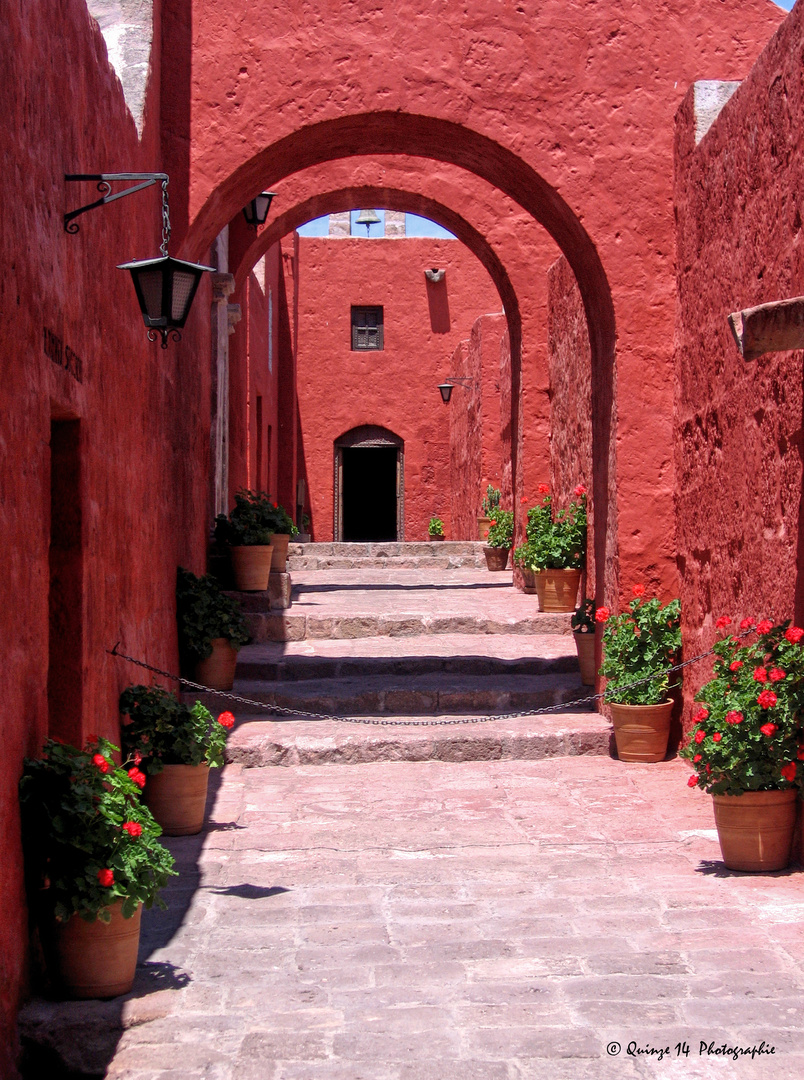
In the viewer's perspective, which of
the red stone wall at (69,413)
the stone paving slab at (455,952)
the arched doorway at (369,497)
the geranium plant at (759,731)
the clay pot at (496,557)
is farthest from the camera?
the arched doorway at (369,497)

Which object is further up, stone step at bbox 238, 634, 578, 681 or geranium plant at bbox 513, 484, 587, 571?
geranium plant at bbox 513, 484, 587, 571

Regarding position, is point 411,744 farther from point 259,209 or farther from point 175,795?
point 259,209

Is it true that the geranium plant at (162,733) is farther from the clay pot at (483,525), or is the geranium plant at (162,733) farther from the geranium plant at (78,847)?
the clay pot at (483,525)

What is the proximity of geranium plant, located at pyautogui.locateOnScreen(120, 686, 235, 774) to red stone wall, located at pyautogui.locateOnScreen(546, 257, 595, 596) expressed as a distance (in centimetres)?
392

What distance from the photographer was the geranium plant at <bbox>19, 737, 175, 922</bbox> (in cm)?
348

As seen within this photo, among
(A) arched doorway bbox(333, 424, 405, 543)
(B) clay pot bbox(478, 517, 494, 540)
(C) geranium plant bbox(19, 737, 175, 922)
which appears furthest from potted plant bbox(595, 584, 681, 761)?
(A) arched doorway bbox(333, 424, 405, 543)

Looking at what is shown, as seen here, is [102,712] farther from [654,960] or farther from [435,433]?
[435,433]

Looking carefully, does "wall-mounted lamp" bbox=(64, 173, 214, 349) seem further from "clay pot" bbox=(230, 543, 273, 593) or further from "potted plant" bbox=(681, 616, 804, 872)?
"clay pot" bbox=(230, 543, 273, 593)

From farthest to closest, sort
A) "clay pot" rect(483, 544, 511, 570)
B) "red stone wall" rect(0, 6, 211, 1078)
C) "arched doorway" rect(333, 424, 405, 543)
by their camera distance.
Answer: "arched doorway" rect(333, 424, 405, 543) < "clay pot" rect(483, 544, 511, 570) < "red stone wall" rect(0, 6, 211, 1078)

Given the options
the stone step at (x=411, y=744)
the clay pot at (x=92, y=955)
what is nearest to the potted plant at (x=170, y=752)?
the stone step at (x=411, y=744)

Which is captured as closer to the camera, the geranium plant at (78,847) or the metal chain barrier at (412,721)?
the geranium plant at (78,847)

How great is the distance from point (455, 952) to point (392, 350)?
18159 mm

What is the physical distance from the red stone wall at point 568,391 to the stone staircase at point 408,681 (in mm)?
940

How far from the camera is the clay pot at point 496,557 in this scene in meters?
13.8
